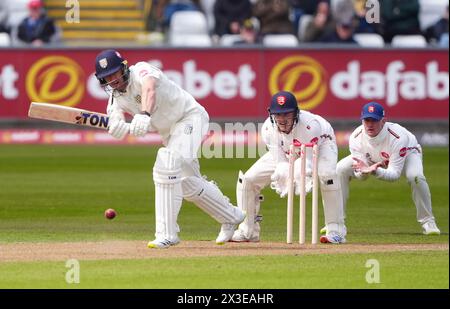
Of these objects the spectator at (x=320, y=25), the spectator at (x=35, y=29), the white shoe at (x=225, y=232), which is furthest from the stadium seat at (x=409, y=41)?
the white shoe at (x=225, y=232)

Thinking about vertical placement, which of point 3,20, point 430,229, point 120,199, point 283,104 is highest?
point 3,20

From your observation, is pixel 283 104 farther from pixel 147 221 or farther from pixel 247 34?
pixel 247 34

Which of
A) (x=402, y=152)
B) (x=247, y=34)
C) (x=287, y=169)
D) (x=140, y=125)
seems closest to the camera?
(x=140, y=125)

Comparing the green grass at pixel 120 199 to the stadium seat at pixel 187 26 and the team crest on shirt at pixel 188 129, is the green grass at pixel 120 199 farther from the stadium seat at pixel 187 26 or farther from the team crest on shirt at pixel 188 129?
the stadium seat at pixel 187 26

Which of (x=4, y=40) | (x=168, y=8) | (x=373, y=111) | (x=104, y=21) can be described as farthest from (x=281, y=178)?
(x=104, y=21)

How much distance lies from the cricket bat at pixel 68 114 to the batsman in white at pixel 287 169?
151 centimetres

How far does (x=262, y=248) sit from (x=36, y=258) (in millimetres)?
1993

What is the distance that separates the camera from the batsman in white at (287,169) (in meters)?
11.2

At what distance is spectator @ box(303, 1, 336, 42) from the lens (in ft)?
73.2

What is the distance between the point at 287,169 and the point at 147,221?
9.42 ft

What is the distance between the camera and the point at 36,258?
1024 cm

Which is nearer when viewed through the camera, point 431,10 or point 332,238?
point 332,238

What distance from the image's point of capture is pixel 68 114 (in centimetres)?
1092
